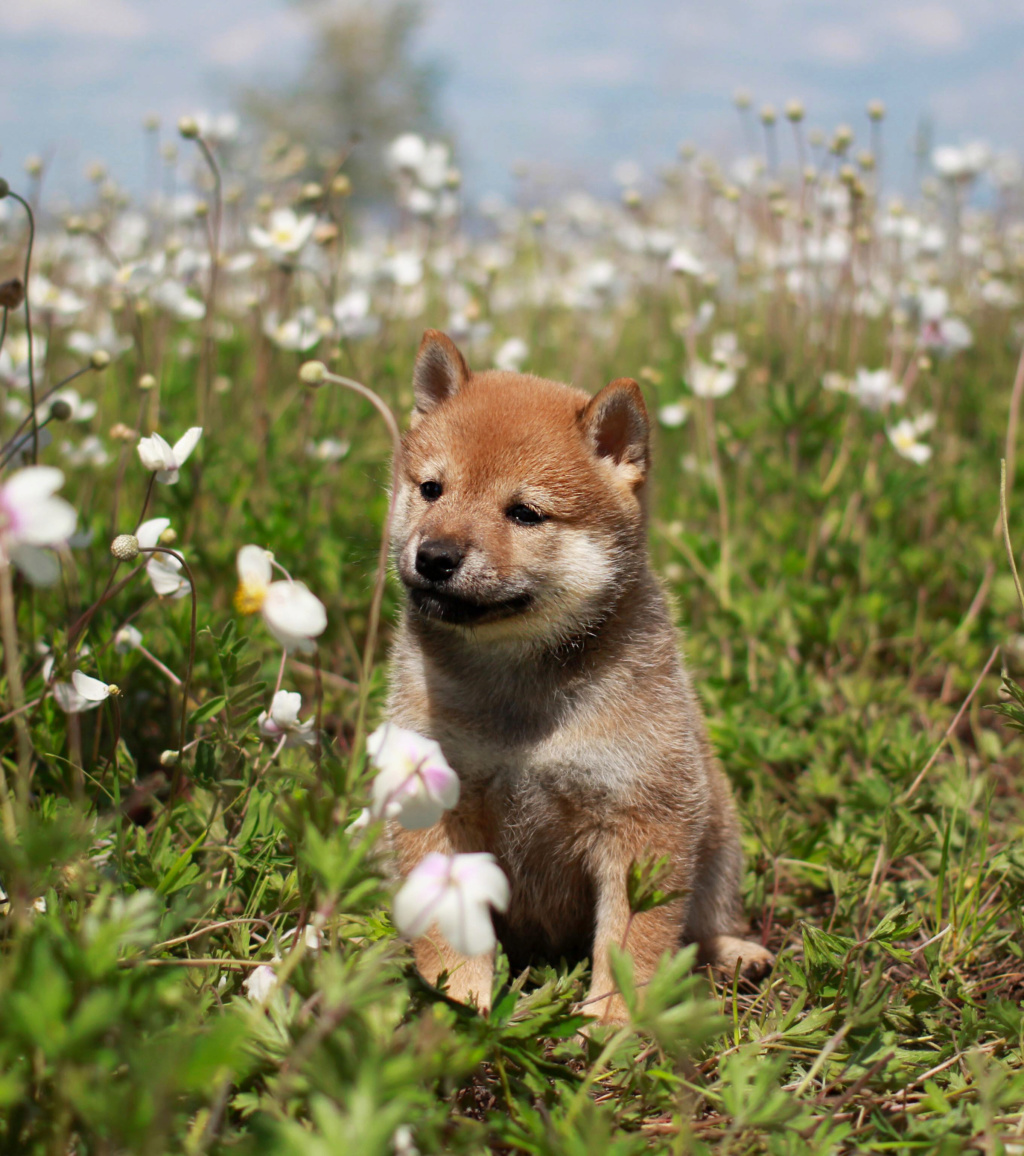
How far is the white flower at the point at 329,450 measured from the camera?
4.66 metres

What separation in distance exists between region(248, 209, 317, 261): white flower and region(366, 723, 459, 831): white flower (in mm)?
3129

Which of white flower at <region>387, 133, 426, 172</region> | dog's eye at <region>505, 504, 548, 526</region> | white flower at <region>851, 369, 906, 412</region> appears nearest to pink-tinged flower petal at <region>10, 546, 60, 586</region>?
dog's eye at <region>505, 504, 548, 526</region>

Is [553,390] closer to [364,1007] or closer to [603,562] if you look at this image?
[603,562]

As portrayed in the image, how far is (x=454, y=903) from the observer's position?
1635 mm

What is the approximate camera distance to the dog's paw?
2.95 m

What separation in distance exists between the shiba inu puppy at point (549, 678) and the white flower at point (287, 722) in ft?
1.24

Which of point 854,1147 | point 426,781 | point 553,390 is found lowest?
point 854,1147

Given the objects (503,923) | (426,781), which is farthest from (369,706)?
(426,781)

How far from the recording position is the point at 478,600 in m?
2.55

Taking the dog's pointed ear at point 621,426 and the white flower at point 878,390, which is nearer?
the dog's pointed ear at point 621,426

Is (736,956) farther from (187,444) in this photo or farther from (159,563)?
(187,444)

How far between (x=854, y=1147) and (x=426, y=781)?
121 cm

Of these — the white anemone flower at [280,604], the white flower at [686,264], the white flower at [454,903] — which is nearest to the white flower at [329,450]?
the white flower at [686,264]

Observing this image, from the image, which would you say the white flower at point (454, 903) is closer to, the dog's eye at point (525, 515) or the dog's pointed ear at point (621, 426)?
the dog's eye at point (525, 515)
